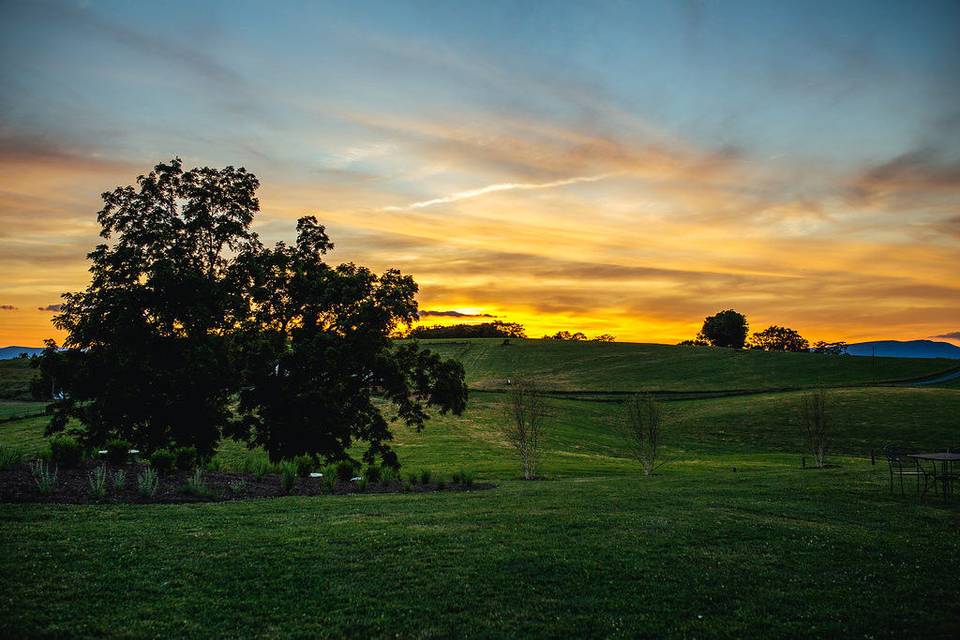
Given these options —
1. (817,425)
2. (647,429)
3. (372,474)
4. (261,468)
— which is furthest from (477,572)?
(817,425)

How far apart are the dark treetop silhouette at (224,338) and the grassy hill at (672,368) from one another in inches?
2709

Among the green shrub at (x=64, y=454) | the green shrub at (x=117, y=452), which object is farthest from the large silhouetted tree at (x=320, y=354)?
the green shrub at (x=64, y=454)

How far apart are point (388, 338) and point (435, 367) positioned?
3.70m

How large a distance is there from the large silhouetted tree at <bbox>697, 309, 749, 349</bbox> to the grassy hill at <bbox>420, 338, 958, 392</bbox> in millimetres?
42927

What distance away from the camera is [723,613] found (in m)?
9.56

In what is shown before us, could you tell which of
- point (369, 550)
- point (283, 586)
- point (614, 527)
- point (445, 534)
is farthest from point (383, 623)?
point (614, 527)

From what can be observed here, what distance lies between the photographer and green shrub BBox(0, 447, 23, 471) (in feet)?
67.5

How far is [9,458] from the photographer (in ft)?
69.7

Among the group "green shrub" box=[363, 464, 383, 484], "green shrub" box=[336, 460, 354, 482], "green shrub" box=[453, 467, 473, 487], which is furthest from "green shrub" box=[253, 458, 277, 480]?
"green shrub" box=[453, 467, 473, 487]

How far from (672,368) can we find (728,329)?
71.8 meters

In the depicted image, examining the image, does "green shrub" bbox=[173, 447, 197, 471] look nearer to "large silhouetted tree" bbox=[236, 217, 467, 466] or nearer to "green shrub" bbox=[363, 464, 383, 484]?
"large silhouetted tree" bbox=[236, 217, 467, 466]

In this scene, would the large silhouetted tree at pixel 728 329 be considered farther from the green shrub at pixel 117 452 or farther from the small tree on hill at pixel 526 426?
the green shrub at pixel 117 452

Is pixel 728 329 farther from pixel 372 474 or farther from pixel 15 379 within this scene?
pixel 15 379

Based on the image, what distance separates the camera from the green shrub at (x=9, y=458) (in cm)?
2056
